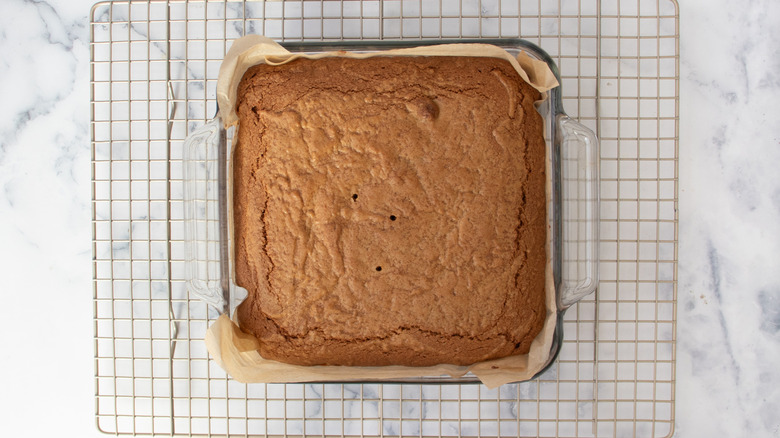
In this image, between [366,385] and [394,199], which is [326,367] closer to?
[366,385]

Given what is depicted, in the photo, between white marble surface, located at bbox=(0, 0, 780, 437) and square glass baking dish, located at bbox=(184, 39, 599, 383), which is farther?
white marble surface, located at bbox=(0, 0, 780, 437)

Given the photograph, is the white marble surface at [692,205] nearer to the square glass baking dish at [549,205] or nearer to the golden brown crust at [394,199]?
the square glass baking dish at [549,205]

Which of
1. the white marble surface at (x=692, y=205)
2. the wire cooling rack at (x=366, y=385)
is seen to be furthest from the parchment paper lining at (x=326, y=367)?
the white marble surface at (x=692, y=205)

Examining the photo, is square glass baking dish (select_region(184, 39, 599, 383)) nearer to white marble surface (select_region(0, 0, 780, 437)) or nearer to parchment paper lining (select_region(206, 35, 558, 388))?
parchment paper lining (select_region(206, 35, 558, 388))

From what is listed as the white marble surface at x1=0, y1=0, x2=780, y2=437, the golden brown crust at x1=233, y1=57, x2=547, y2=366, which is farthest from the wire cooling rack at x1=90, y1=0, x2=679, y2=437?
the golden brown crust at x1=233, y1=57, x2=547, y2=366

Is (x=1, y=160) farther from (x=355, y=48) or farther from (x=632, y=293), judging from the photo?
(x=632, y=293)

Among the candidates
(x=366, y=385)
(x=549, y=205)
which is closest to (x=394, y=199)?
(x=549, y=205)
